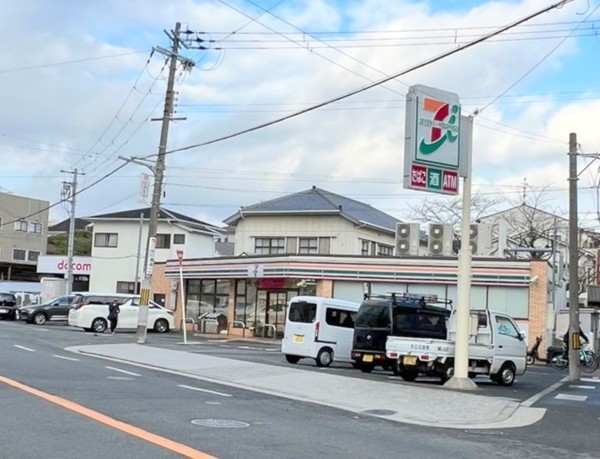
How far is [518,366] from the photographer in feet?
67.4

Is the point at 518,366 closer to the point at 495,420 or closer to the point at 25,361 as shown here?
the point at 495,420

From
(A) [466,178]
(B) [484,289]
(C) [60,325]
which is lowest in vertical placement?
(C) [60,325]

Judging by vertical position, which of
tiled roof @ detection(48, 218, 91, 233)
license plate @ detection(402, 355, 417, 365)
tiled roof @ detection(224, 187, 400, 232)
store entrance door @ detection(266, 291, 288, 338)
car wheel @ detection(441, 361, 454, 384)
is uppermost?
tiled roof @ detection(48, 218, 91, 233)

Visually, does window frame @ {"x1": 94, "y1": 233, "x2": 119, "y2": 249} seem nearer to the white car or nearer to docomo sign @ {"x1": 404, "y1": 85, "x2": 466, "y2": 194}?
Answer: the white car

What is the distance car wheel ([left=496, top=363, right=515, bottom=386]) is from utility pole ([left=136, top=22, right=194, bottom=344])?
13.7 meters

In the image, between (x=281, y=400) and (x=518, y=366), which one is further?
(x=518, y=366)

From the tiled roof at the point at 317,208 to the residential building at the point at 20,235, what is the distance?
99.7 feet

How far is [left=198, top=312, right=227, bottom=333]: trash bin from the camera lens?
136 ft

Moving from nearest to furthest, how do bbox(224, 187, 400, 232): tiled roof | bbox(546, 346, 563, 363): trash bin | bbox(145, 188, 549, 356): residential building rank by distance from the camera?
1. bbox(546, 346, 563, 363): trash bin
2. bbox(145, 188, 549, 356): residential building
3. bbox(224, 187, 400, 232): tiled roof

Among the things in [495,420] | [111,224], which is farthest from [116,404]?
[111,224]

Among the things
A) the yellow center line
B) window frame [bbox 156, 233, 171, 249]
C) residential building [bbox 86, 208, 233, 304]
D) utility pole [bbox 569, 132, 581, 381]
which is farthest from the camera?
window frame [bbox 156, 233, 171, 249]

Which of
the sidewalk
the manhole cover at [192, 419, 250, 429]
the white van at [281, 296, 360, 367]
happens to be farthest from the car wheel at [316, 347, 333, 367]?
the manhole cover at [192, 419, 250, 429]

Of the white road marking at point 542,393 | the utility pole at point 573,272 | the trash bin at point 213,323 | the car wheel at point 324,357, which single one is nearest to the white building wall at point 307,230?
the trash bin at point 213,323

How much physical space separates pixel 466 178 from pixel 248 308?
80.2 feet
